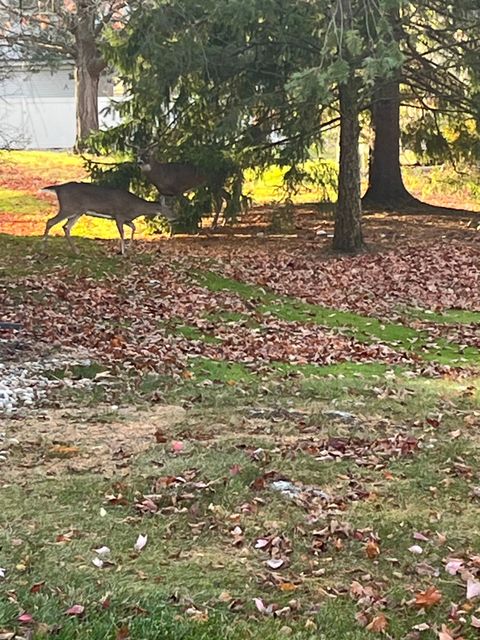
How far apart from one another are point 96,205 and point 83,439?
30.2 ft

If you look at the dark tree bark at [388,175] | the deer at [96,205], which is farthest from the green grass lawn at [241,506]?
the dark tree bark at [388,175]

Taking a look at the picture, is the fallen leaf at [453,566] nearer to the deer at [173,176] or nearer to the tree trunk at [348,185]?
the tree trunk at [348,185]

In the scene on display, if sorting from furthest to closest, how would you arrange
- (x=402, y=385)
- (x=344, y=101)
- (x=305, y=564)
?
(x=344, y=101) < (x=402, y=385) < (x=305, y=564)

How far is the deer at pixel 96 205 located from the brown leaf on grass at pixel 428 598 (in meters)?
11.0

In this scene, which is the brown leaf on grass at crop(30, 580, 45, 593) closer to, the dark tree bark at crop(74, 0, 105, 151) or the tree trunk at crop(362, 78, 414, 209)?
the tree trunk at crop(362, 78, 414, 209)

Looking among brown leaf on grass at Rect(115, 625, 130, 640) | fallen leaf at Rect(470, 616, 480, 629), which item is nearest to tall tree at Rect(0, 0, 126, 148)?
brown leaf on grass at Rect(115, 625, 130, 640)

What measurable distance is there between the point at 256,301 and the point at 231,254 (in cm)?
342

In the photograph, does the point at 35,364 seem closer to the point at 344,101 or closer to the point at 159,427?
the point at 159,427

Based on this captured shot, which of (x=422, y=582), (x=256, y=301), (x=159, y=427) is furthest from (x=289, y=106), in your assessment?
(x=422, y=582)

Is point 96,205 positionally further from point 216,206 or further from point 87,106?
point 87,106

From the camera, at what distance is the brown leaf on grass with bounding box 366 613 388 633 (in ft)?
12.2

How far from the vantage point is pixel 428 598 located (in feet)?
13.0

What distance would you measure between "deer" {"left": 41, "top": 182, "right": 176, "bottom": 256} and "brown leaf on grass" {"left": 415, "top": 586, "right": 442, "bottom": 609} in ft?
36.0

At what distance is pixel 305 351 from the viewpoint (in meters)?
9.35
